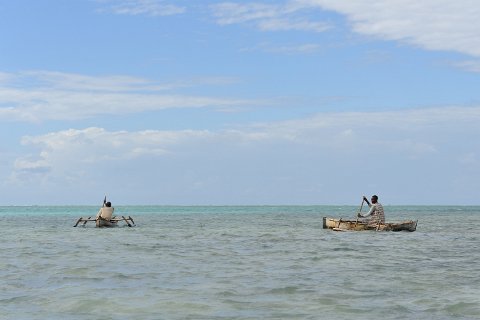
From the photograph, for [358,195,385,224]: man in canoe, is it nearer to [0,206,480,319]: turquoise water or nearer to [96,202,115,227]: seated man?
[0,206,480,319]: turquoise water

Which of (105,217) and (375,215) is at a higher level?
(375,215)

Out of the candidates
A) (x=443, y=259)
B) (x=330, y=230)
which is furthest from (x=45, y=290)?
(x=330, y=230)

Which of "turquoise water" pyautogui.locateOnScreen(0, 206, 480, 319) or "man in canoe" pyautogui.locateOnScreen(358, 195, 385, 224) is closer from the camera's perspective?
"turquoise water" pyautogui.locateOnScreen(0, 206, 480, 319)

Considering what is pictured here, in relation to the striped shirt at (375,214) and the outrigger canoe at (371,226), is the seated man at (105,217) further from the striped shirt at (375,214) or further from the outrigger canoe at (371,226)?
the striped shirt at (375,214)

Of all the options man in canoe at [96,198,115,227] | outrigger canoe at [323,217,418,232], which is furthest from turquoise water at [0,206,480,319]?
man in canoe at [96,198,115,227]

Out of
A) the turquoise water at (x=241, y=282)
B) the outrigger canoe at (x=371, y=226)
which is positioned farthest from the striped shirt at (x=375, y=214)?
the turquoise water at (x=241, y=282)

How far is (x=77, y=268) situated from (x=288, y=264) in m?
5.97

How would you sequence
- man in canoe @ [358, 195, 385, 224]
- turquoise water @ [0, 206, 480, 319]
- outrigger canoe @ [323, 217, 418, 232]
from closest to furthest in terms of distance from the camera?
turquoise water @ [0, 206, 480, 319] < man in canoe @ [358, 195, 385, 224] < outrigger canoe @ [323, 217, 418, 232]

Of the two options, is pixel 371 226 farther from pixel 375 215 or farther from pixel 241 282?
pixel 241 282

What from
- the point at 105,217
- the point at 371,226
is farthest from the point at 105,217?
the point at 371,226

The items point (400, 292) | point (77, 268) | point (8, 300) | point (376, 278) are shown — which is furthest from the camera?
point (77, 268)

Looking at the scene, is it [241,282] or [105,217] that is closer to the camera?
[241,282]

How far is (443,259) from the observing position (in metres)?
22.4

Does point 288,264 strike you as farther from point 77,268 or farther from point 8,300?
point 8,300
